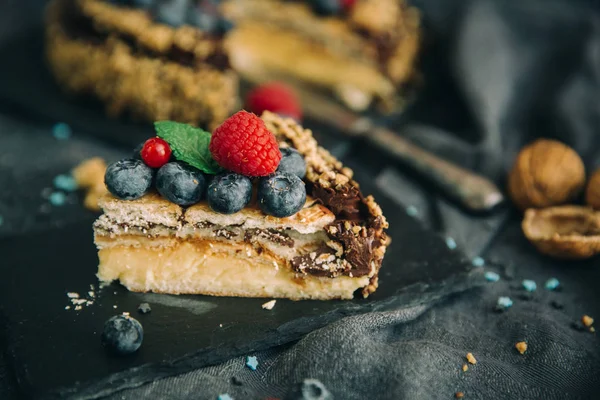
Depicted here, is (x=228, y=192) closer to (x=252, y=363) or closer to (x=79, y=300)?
(x=252, y=363)

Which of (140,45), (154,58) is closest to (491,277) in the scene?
(154,58)

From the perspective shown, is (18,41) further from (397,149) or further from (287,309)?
(287,309)

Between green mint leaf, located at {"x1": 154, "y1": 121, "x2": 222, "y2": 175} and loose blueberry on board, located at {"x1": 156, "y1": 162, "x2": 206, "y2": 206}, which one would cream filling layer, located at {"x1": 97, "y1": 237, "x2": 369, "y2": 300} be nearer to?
loose blueberry on board, located at {"x1": 156, "y1": 162, "x2": 206, "y2": 206}

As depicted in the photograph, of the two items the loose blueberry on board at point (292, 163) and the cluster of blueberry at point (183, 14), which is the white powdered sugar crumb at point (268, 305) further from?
the cluster of blueberry at point (183, 14)

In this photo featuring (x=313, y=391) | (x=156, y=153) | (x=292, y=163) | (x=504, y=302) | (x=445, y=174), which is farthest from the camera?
(x=445, y=174)

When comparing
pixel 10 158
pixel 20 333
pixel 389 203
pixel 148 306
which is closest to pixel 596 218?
pixel 389 203

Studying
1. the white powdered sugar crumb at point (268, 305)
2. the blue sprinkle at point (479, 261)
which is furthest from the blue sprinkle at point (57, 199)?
the blue sprinkle at point (479, 261)
